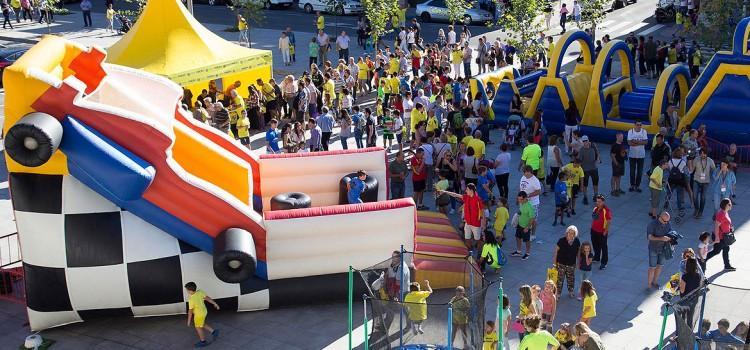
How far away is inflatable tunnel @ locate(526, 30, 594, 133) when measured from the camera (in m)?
22.5

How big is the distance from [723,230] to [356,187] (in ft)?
19.5

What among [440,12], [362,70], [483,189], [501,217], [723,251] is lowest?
[723,251]

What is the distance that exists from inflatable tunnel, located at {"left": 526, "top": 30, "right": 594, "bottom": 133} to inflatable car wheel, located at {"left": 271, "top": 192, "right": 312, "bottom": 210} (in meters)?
8.72

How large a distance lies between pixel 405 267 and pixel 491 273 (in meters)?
2.66

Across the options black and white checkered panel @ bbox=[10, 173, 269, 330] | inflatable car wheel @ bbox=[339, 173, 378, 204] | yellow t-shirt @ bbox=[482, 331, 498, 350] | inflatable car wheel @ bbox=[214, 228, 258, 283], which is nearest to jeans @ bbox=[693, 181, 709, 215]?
inflatable car wheel @ bbox=[339, 173, 378, 204]

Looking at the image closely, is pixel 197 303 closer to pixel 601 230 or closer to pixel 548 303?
pixel 548 303

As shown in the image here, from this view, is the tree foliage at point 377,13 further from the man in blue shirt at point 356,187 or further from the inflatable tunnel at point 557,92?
the man in blue shirt at point 356,187

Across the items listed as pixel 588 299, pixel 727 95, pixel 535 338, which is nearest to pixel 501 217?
pixel 588 299

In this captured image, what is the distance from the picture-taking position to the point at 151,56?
2359 centimetres

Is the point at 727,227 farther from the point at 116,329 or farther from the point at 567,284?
the point at 116,329

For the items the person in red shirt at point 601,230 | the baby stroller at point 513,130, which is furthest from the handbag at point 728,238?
the baby stroller at point 513,130

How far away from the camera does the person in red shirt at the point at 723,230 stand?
50.0ft

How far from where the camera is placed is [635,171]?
63.1 ft

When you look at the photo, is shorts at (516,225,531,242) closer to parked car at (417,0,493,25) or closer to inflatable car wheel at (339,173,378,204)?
inflatable car wheel at (339,173,378,204)
